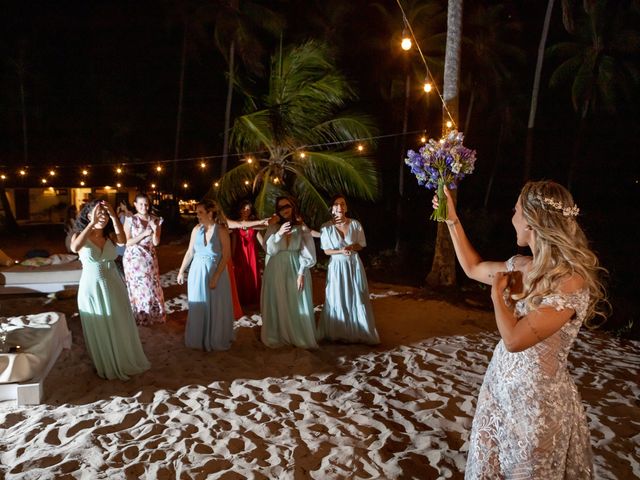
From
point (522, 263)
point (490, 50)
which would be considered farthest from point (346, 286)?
point (490, 50)

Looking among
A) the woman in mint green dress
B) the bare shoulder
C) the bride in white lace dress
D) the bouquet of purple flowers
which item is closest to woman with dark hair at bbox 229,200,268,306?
the woman in mint green dress

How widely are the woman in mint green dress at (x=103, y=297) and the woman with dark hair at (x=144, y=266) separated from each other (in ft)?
5.39

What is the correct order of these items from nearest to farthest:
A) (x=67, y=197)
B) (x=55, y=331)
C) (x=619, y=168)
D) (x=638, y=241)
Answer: (x=55, y=331) < (x=638, y=241) < (x=619, y=168) < (x=67, y=197)

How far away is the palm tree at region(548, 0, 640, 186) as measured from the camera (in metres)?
26.1

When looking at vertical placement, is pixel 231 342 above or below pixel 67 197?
below

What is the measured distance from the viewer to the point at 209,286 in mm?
6363

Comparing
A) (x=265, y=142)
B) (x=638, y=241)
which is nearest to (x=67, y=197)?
(x=265, y=142)

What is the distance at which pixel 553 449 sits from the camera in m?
2.29

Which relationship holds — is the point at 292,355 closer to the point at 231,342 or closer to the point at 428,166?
the point at 231,342

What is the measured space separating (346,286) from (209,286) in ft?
6.33

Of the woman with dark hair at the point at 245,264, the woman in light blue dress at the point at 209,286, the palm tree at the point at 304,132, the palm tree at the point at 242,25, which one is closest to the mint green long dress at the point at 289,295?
the woman in light blue dress at the point at 209,286

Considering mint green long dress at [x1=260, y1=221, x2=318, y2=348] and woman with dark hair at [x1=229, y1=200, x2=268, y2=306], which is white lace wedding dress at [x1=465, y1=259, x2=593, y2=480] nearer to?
mint green long dress at [x1=260, y1=221, x2=318, y2=348]

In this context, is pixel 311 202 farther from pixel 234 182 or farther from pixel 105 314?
pixel 105 314

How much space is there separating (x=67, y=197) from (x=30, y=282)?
24.9 m
